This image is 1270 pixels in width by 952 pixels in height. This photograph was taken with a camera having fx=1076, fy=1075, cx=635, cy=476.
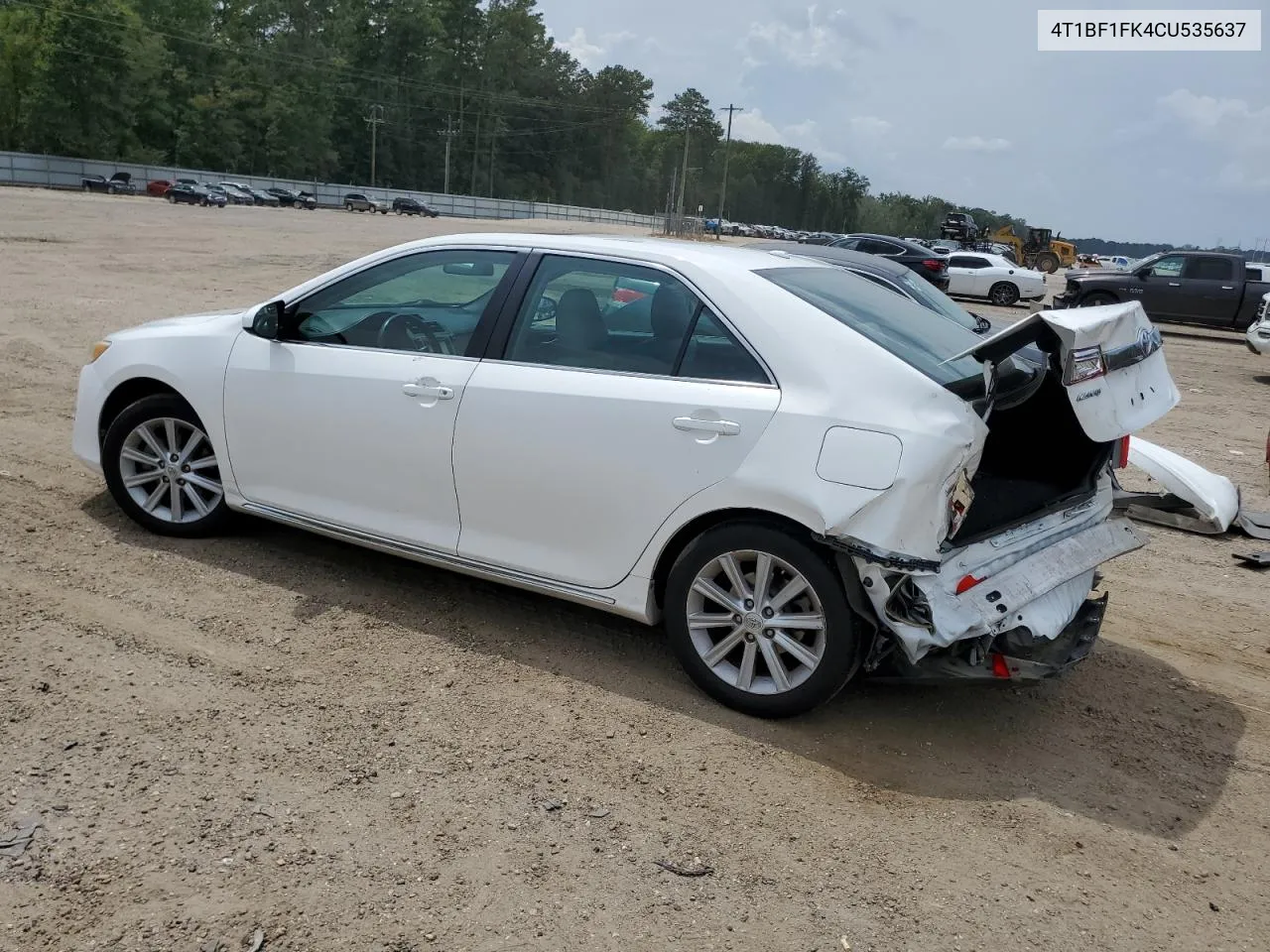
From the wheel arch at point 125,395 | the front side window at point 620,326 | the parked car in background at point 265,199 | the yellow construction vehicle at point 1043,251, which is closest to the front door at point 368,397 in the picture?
the front side window at point 620,326

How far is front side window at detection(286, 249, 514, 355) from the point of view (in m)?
4.61

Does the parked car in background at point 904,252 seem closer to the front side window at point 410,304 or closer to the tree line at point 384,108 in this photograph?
the front side window at point 410,304

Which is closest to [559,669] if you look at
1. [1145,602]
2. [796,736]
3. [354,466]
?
[796,736]

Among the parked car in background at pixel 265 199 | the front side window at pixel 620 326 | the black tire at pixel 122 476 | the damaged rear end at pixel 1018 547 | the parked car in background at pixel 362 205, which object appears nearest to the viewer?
the damaged rear end at pixel 1018 547

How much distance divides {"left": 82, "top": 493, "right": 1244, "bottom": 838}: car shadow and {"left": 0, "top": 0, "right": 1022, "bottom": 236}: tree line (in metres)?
62.4

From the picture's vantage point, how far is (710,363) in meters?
3.98

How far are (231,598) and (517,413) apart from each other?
1591mm

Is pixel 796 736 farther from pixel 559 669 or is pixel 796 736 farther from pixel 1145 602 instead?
pixel 1145 602

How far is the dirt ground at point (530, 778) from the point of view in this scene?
9.41 feet

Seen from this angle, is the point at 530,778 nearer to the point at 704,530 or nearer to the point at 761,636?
the point at 761,636

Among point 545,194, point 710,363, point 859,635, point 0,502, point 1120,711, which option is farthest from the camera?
point 545,194

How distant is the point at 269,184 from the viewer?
8488 cm

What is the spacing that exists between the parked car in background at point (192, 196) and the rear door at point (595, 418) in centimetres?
6080

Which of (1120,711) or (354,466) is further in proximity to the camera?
(354,466)
